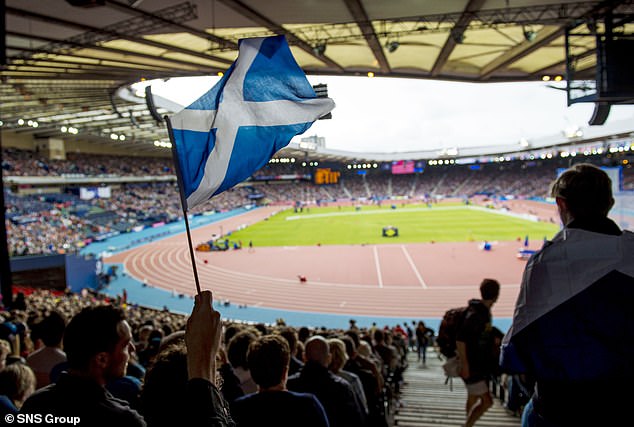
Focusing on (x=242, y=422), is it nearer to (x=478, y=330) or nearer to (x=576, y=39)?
(x=478, y=330)

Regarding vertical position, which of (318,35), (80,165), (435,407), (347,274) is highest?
(318,35)

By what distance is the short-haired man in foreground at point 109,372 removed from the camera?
1382mm

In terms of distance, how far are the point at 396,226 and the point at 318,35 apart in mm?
33516

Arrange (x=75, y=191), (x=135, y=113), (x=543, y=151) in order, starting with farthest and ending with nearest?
(x=543, y=151) → (x=75, y=191) → (x=135, y=113)

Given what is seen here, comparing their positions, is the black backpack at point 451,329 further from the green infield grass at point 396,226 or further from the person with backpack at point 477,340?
the green infield grass at point 396,226

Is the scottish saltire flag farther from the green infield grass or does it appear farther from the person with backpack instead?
the green infield grass

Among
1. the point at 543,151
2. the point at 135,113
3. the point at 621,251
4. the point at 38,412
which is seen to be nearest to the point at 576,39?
the point at 621,251

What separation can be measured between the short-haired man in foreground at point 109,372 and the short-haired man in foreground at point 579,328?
1119 mm

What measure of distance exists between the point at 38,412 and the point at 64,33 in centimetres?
1135

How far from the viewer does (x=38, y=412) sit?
161 cm

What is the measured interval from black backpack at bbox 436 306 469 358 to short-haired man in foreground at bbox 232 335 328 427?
5.65 ft

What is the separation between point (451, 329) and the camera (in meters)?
3.59

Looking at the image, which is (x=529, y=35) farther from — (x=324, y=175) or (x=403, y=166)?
(x=403, y=166)

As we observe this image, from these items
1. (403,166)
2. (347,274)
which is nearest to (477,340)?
(347,274)
